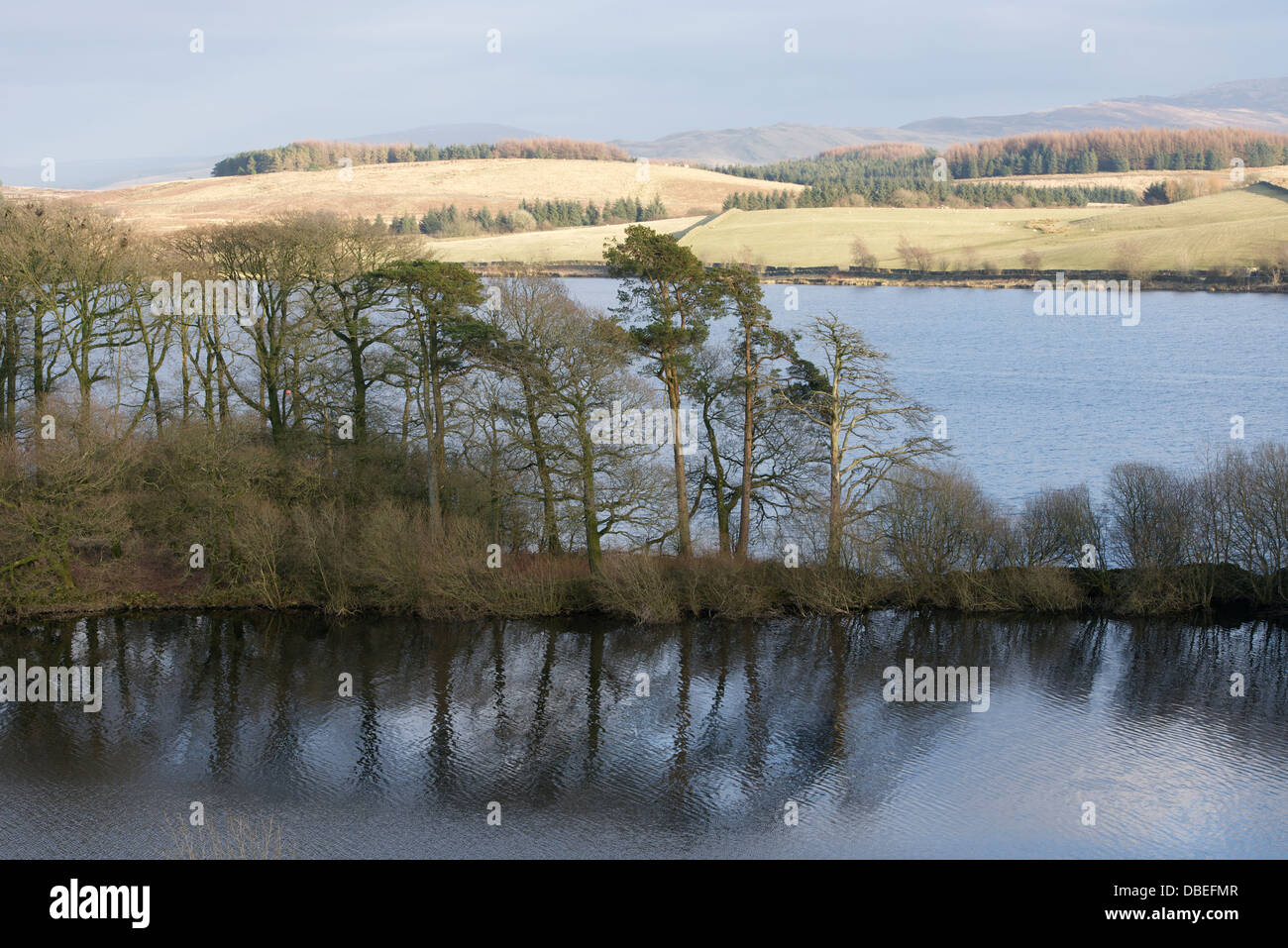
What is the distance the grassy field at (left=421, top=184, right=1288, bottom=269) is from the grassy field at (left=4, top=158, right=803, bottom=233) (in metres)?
14.6

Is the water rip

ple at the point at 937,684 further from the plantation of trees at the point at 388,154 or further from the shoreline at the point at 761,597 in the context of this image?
the plantation of trees at the point at 388,154

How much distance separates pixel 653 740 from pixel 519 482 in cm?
1288

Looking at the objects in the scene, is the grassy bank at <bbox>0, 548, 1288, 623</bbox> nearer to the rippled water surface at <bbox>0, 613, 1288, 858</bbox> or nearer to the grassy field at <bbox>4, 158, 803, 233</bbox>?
the rippled water surface at <bbox>0, 613, 1288, 858</bbox>

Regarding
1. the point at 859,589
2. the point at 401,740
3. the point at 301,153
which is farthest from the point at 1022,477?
the point at 301,153

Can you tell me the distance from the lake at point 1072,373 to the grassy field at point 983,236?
8.52 metres

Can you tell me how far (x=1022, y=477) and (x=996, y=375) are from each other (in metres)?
22.5

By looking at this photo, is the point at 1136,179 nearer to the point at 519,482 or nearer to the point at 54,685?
the point at 519,482

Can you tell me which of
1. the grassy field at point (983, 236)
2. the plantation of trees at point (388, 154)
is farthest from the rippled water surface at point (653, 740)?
the plantation of trees at point (388, 154)

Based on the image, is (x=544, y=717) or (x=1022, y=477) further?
(x=1022, y=477)

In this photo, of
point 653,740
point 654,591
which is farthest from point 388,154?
point 653,740

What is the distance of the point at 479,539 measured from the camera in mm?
33969

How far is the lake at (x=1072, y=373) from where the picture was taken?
165 feet

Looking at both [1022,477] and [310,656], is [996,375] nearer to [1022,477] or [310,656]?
[1022,477]

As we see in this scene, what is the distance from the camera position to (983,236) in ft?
389
